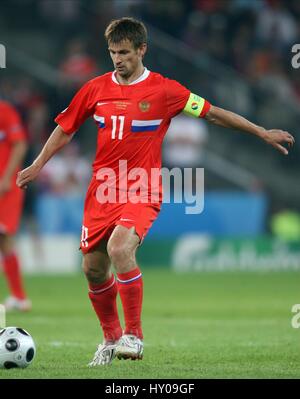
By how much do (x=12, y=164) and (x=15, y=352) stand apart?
15.9 ft

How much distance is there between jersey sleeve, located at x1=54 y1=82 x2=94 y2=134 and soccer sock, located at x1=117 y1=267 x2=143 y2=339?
1161mm

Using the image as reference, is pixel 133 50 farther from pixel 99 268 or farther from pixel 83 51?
pixel 83 51

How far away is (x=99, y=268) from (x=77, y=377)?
109 centimetres

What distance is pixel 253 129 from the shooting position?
7.41 metres

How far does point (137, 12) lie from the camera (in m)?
19.5

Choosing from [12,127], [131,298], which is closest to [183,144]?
[12,127]

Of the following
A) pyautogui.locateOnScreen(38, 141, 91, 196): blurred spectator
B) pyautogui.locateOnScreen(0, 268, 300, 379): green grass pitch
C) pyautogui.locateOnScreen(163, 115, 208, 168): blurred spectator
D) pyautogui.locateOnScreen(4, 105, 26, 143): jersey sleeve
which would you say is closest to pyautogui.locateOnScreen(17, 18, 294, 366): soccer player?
pyautogui.locateOnScreen(0, 268, 300, 379): green grass pitch

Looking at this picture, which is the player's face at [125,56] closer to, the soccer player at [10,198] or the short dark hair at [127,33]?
the short dark hair at [127,33]

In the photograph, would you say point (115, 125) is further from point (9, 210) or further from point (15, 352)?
point (9, 210)

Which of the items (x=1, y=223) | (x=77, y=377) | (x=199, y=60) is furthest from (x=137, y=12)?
(x=77, y=377)

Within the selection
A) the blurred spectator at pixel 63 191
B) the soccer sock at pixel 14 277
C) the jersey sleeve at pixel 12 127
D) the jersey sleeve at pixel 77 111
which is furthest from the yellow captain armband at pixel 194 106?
the blurred spectator at pixel 63 191

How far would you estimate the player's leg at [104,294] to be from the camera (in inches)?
291

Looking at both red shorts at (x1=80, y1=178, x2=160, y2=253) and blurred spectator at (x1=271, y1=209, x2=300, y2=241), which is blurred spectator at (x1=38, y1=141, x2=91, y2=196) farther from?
red shorts at (x1=80, y1=178, x2=160, y2=253)

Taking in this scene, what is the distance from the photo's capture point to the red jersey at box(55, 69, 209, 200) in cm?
736
